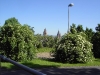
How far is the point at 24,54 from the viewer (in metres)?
11.4

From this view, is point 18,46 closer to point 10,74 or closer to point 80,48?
point 10,74

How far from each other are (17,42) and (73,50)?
3831mm

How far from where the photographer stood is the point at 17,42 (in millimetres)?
11266

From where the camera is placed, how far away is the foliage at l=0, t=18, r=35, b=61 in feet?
36.6

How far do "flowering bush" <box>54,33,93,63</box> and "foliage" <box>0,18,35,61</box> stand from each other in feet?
6.47

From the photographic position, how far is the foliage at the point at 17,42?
11.2 metres

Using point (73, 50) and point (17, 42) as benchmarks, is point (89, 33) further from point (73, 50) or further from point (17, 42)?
point (17, 42)

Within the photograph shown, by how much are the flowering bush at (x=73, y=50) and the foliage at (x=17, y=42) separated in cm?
197

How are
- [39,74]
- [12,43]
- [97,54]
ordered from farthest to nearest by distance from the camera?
[97,54] < [12,43] < [39,74]

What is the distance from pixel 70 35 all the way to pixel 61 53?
155 centimetres

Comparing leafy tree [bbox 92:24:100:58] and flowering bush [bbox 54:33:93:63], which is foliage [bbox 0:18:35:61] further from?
leafy tree [bbox 92:24:100:58]

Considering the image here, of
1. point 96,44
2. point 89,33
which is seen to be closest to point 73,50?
point 96,44

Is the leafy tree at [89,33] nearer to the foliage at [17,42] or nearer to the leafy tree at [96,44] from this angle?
the leafy tree at [96,44]

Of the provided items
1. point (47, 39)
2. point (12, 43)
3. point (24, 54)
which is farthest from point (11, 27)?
point (47, 39)
